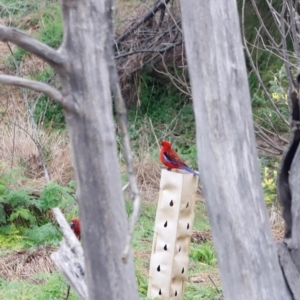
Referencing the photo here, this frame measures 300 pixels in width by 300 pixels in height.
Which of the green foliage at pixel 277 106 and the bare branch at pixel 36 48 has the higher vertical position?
the bare branch at pixel 36 48

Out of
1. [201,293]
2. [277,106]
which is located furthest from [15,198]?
[277,106]

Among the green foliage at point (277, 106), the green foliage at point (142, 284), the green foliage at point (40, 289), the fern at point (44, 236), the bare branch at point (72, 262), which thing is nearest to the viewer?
the bare branch at point (72, 262)

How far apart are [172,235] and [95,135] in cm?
267

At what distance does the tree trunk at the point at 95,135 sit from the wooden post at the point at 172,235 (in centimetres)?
241

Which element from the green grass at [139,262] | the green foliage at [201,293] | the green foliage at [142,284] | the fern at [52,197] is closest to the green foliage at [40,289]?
the green grass at [139,262]

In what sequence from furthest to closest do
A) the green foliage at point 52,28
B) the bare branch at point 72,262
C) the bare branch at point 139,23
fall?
the green foliage at point 52,28
the bare branch at point 139,23
the bare branch at point 72,262

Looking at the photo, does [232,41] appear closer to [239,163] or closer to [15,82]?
[239,163]

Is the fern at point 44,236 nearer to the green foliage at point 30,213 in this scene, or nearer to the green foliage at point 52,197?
the green foliage at point 30,213

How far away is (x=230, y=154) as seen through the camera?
9.37ft

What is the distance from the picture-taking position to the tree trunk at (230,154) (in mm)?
2857

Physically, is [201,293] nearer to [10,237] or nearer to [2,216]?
[10,237]

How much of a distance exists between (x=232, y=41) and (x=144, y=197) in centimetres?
600

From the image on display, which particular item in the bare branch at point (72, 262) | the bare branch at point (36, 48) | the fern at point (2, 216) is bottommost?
the fern at point (2, 216)

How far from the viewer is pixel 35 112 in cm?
1130
